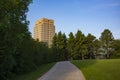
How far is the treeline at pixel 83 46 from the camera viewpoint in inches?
3415

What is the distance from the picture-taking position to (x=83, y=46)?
87812mm

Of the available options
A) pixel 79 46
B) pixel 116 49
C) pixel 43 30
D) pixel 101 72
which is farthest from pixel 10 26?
pixel 43 30

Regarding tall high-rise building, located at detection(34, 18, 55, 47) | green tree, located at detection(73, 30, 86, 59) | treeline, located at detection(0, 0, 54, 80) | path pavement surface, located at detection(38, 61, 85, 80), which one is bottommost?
path pavement surface, located at detection(38, 61, 85, 80)

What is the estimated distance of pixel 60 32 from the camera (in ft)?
297

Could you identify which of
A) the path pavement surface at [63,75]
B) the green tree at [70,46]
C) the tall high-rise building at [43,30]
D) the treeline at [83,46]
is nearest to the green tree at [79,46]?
the treeline at [83,46]

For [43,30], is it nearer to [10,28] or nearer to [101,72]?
[101,72]

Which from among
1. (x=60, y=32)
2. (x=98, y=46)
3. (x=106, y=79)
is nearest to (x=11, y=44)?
(x=106, y=79)

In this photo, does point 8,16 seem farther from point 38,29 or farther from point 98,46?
point 38,29

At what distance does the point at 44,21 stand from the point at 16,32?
422 feet

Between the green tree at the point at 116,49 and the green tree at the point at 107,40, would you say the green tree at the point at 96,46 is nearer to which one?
the green tree at the point at 107,40

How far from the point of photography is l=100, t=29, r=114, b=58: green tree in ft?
318

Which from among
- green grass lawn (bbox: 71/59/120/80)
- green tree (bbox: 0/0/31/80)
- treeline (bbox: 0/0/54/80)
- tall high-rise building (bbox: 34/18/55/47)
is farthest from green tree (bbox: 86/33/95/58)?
green tree (bbox: 0/0/31/80)

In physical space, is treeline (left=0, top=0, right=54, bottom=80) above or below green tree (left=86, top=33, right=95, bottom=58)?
below

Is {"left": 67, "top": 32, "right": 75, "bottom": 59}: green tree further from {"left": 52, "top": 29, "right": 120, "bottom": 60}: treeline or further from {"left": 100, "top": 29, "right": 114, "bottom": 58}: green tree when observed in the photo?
{"left": 100, "top": 29, "right": 114, "bottom": 58}: green tree
